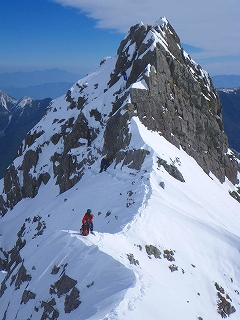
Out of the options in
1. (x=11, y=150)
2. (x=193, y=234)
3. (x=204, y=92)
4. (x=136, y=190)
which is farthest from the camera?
(x=11, y=150)

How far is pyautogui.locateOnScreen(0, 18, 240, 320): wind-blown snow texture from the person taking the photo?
1166cm

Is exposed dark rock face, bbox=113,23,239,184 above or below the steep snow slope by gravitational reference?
above

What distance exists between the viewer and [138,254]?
584 inches

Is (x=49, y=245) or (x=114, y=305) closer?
(x=114, y=305)

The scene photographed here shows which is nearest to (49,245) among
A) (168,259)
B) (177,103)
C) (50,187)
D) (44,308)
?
(44,308)

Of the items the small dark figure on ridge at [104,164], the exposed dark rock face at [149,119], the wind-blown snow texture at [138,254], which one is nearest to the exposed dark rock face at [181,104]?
the exposed dark rock face at [149,119]

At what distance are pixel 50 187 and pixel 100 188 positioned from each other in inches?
836

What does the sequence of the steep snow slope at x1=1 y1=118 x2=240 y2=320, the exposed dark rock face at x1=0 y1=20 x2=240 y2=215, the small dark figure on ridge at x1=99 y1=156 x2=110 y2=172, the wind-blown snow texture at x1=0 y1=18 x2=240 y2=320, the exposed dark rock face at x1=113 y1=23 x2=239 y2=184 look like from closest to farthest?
1. the steep snow slope at x1=1 y1=118 x2=240 y2=320
2. the wind-blown snow texture at x1=0 y1=18 x2=240 y2=320
3. the small dark figure on ridge at x1=99 y1=156 x2=110 y2=172
4. the exposed dark rock face at x1=0 y1=20 x2=240 y2=215
5. the exposed dark rock face at x1=113 y1=23 x2=239 y2=184

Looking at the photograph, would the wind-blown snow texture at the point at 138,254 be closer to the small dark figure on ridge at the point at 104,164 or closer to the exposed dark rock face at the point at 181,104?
the small dark figure on ridge at the point at 104,164

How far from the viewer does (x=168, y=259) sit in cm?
1573

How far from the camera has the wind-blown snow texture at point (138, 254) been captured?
11664 mm

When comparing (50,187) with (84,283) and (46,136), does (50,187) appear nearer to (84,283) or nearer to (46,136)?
(46,136)

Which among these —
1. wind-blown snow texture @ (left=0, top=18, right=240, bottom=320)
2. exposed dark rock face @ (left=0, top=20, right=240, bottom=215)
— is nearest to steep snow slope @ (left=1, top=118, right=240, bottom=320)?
wind-blown snow texture @ (left=0, top=18, right=240, bottom=320)

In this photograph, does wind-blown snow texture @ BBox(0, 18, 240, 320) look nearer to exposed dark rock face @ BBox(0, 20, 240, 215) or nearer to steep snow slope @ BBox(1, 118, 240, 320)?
steep snow slope @ BBox(1, 118, 240, 320)
